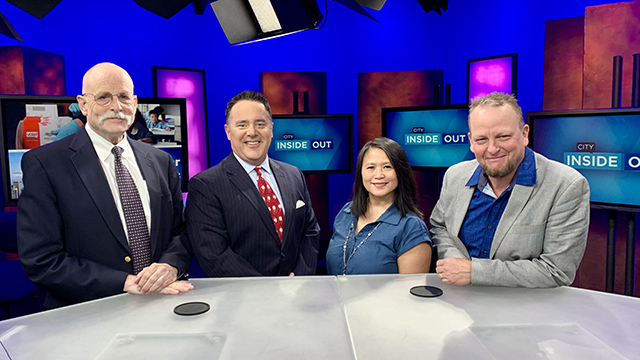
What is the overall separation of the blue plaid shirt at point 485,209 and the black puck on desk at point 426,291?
Result: 1.36ft

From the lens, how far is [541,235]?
174 cm

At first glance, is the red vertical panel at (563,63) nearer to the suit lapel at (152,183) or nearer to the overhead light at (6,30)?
the suit lapel at (152,183)

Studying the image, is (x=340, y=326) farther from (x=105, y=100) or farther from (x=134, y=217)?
(x=105, y=100)

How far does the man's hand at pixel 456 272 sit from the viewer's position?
1.62m

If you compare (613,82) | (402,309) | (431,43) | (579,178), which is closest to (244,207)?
(402,309)

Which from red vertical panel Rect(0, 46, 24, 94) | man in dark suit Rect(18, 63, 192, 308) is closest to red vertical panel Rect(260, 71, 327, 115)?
red vertical panel Rect(0, 46, 24, 94)

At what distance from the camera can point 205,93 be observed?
4.62m

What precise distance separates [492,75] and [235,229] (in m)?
3.32

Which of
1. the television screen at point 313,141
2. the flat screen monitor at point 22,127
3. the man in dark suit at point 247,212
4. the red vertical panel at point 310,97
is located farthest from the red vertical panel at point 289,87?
the man in dark suit at point 247,212

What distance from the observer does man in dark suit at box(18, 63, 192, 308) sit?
65.5 inches

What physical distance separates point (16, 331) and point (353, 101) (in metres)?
4.38

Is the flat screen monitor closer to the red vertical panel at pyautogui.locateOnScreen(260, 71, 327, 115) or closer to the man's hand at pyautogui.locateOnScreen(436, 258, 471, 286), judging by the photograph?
the red vertical panel at pyautogui.locateOnScreen(260, 71, 327, 115)

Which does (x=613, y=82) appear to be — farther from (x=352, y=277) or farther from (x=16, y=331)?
(x=16, y=331)

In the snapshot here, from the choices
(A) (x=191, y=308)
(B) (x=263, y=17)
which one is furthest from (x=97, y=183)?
(B) (x=263, y=17)
